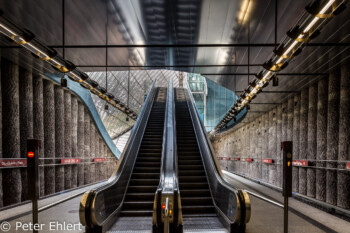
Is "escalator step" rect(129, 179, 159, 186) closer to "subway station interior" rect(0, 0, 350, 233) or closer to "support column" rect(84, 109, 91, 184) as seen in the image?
"subway station interior" rect(0, 0, 350, 233)

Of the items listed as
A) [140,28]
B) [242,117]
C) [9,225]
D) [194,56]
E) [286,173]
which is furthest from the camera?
[242,117]

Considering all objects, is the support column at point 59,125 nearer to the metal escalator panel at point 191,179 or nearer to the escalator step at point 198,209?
the metal escalator panel at point 191,179

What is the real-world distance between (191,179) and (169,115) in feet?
14.8

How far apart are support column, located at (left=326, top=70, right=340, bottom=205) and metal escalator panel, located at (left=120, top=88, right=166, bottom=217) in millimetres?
5591

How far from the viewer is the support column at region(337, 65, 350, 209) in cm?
821

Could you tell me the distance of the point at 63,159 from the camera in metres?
11.5

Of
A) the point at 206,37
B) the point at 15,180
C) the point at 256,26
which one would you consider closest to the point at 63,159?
the point at 15,180

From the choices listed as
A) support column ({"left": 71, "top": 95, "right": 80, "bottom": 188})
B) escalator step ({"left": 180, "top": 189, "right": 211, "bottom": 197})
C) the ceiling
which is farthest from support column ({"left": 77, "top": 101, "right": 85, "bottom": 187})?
escalator step ({"left": 180, "top": 189, "right": 211, "bottom": 197})

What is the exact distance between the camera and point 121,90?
103 feet

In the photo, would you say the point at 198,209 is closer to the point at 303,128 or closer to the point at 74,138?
the point at 303,128

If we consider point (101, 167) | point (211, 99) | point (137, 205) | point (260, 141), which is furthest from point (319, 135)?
point (211, 99)

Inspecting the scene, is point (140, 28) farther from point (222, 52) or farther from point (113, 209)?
point (113, 209)

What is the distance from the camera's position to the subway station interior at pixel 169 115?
5727mm

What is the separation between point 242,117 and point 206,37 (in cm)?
1086
